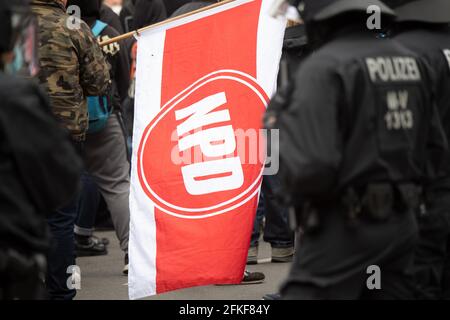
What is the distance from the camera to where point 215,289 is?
728 cm

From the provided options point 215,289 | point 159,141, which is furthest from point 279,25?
point 215,289

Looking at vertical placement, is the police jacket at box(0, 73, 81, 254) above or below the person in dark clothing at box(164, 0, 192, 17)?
below

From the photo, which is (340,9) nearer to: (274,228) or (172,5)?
(274,228)

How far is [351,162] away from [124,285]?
146 inches

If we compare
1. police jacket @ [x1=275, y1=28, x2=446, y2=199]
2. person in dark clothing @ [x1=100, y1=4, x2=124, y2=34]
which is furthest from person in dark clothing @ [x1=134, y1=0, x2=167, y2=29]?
police jacket @ [x1=275, y1=28, x2=446, y2=199]

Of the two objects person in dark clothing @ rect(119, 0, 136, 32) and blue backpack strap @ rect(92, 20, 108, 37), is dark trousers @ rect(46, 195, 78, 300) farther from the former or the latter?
person in dark clothing @ rect(119, 0, 136, 32)

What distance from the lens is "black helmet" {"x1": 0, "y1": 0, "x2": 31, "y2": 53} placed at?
393 cm

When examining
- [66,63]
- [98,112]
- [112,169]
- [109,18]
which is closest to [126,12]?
[109,18]

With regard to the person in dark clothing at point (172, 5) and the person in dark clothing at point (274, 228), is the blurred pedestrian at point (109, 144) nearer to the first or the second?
the person in dark clothing at point (274, 228)

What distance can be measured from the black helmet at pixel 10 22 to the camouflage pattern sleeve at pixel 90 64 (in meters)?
2.47

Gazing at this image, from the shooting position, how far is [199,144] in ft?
21.0
